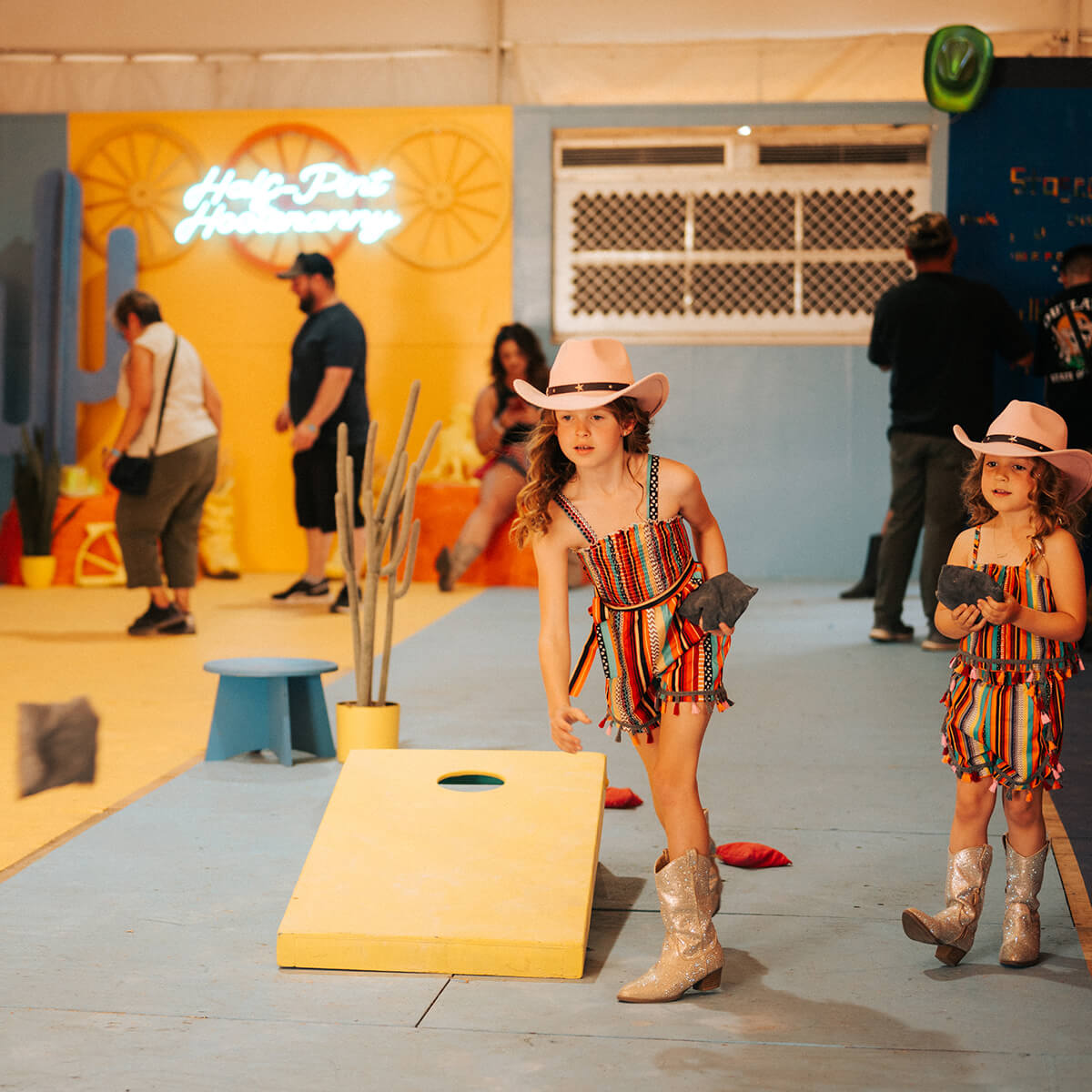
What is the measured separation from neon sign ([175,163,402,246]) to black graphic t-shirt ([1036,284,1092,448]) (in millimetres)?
4895

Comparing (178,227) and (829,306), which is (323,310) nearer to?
(178,227)

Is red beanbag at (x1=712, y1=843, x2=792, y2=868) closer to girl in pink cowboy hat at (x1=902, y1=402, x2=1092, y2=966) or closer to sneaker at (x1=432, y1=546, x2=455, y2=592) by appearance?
girl in pink cowboy hat at (x1=902, y1=402, x2=1092, y2=966)

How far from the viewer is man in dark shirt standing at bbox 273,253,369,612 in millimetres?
7219

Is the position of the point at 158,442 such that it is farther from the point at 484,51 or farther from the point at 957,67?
the point at 484,51

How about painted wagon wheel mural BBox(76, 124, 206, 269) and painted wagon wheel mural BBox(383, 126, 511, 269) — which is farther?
painted wagon wheel mural BBox(76, 124, 206, 269)

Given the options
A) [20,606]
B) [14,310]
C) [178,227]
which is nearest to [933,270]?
[20,606]

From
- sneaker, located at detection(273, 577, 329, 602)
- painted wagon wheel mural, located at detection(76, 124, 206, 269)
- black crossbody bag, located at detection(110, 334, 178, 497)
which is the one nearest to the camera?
black crossbody bag, located at detection(110, 334, 178, 497)

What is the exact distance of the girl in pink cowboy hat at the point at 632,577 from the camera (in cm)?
235

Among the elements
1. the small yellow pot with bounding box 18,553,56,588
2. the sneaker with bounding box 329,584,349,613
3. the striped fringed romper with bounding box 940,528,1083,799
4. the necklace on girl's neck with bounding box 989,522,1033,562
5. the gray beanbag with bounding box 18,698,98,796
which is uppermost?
the necklace on girl's neck with bounding box 989,522,1033,562

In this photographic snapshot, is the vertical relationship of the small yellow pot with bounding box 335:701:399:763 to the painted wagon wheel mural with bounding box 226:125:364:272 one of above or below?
below

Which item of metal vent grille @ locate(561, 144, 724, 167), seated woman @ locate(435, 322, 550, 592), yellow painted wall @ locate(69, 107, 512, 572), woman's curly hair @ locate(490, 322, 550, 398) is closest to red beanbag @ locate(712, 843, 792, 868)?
seated woman @ locate(435, 322, 550, 592)

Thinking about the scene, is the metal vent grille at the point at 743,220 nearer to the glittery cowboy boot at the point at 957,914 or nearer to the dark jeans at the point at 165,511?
the dark jeans at the point at 165,511

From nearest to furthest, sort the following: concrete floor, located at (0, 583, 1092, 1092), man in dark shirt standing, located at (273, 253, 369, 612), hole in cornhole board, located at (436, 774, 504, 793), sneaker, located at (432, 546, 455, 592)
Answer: concrete floor, located at (0, 583, 1092, 1092), hole in cornhole board, located at (436, 774, 504, 793), man in dark shirt standing, located at (273, 253, 369, 612), sneaker, located at (432, 546, 455, 592)

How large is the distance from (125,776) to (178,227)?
21.6ft
